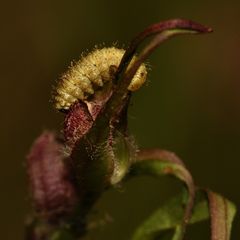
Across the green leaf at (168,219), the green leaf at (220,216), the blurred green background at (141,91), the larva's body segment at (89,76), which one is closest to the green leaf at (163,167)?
the green leaf at (168,219)

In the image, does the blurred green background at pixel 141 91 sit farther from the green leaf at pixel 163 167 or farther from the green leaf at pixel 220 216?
the green leaf at pixel 220 216

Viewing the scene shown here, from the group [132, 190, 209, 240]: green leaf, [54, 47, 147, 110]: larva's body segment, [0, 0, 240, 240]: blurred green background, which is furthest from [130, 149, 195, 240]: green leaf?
[0, 0, 240, 240]: blurred green background

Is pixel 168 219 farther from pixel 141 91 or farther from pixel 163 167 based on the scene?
pixel 141 91

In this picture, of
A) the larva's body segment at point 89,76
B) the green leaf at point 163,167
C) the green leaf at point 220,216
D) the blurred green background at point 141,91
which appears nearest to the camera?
the larva's body segment at point 89,76

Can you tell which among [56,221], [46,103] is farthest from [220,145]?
[56,221]

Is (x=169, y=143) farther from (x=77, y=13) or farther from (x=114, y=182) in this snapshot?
(x=114, y=182)

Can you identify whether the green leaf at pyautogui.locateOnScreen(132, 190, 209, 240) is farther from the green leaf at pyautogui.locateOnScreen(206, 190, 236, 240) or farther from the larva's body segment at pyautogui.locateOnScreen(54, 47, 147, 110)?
the larva's body segment at pyautogui.locateOnScreen(54, 47, 147, 110)
